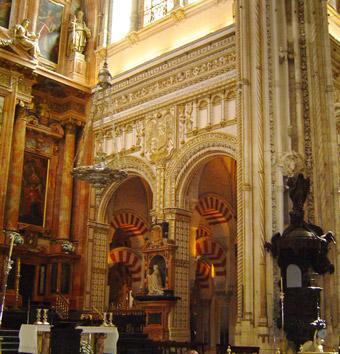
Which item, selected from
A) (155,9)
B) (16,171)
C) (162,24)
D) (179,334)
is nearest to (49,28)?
(155,9)

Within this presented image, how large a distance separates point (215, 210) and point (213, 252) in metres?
1.33

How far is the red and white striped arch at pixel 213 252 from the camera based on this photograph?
18.3 m

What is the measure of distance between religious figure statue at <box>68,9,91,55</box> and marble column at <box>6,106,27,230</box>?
9.84 feet

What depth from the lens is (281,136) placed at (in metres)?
12.8

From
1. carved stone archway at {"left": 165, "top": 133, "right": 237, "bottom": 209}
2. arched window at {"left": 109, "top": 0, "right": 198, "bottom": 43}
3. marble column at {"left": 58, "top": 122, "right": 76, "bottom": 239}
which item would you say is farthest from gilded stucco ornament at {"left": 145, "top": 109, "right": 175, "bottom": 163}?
arched window at {"left": 109, "top": 0, "right": 198, "bottom": 43}

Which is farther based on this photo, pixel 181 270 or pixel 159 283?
pixel 181 270

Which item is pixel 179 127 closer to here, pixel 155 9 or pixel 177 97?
pixel 177 97

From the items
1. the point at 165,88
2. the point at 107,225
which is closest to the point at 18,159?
the point at 107,225

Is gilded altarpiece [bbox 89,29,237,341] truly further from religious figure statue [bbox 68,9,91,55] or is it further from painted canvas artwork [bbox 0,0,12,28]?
painted canvas artwork [bbox 0,0,12,28]

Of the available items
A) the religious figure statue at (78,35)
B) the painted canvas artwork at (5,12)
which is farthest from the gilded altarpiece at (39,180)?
the painted canvas artwork at (5,12)

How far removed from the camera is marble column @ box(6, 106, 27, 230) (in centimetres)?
1579

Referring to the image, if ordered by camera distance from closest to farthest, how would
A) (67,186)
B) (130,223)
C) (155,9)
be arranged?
(67,186) → (155,9) → (130,223)

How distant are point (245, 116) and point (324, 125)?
1.75 m

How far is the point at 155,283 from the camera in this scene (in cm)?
1430
